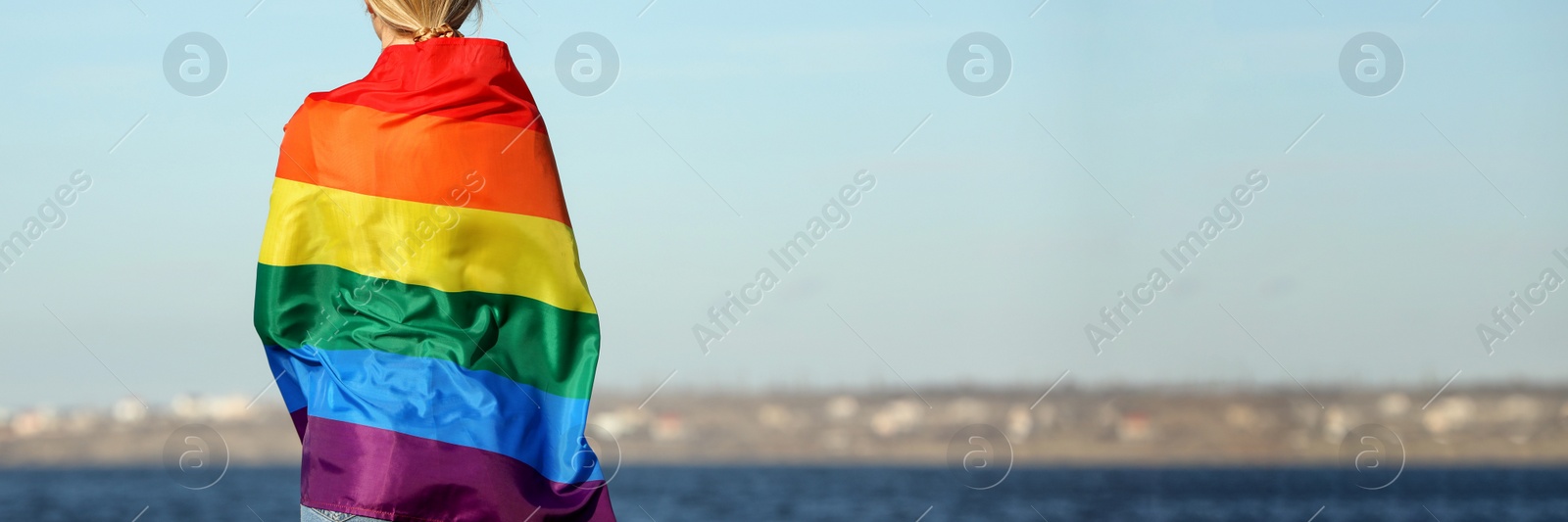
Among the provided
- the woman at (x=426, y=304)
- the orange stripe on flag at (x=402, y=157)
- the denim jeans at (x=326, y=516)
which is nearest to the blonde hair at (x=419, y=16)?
the woman at (x=426, y=304)

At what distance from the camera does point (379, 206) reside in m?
2.15

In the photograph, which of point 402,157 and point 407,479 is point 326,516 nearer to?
point 407,479

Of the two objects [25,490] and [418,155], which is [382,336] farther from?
[25,490]

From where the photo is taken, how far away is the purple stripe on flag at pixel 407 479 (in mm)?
2113

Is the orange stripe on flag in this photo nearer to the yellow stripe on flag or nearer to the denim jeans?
the yellow stripe on flag

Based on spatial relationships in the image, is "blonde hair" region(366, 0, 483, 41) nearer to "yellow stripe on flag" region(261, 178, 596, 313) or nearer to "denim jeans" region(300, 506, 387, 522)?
"yellow stripe on flag" region(261, 178, 596, 313)

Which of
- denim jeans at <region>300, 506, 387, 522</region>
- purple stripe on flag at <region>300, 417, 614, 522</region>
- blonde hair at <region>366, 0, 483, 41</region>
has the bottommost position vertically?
denim jeans at <region>300, 506, 387, 522</region>

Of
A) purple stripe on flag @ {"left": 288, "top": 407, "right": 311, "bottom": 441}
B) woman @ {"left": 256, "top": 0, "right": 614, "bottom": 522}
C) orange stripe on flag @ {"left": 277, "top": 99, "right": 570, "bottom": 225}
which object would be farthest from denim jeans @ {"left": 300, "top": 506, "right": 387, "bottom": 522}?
orange stripe on flag @ {"left": 277, "top": 99, "right": 570, "bottom": 225}

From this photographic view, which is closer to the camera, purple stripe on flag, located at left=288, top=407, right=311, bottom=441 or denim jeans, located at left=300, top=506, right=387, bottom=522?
denim jeans, located at left=300, top=506, right=387, bottom=522

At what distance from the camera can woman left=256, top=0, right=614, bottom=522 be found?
84.0 inches

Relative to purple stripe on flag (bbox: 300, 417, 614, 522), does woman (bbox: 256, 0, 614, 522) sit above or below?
above

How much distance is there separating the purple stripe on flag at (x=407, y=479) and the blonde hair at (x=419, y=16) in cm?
63

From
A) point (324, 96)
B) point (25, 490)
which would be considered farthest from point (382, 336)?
point (25, 490)

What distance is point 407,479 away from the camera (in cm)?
213
